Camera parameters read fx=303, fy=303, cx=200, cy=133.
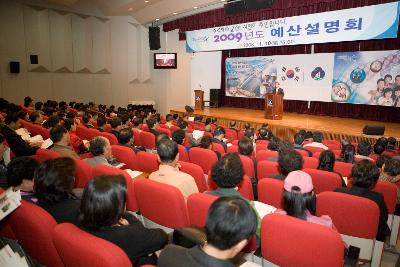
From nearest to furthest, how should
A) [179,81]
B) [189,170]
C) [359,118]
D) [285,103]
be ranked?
[189,170] < [359,118] < [285,103] < [179,81]

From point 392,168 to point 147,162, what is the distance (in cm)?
265

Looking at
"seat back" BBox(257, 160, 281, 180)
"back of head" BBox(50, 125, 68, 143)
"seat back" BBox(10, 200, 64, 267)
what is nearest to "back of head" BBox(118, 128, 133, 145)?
"back of head" BBox(50, 125, 68, 143)

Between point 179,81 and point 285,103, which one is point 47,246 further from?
point 179,81

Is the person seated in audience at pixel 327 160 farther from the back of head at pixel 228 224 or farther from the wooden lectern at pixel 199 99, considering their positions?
the wooden lectern at pixel 199 99

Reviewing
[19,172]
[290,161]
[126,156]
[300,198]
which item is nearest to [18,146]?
[126,156]

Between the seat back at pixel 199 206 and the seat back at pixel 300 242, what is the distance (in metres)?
0.37

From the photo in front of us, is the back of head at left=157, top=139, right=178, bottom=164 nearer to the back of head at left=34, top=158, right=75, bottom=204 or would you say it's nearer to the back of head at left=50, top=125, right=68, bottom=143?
the back of head at left=34, top=158, right=75, bottom=204

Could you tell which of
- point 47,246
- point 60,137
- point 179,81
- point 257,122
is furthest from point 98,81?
point 47,246

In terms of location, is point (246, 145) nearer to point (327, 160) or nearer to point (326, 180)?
point (327, 160)

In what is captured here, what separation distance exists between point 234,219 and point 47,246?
115 centimetres

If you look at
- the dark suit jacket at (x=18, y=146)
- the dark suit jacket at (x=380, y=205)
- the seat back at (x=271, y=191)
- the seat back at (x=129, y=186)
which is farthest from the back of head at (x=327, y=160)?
the dark suit jacket at (x=18, y=146)

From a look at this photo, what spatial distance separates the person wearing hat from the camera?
1.87 m

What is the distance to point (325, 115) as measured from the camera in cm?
1115

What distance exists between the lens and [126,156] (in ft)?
12.1
